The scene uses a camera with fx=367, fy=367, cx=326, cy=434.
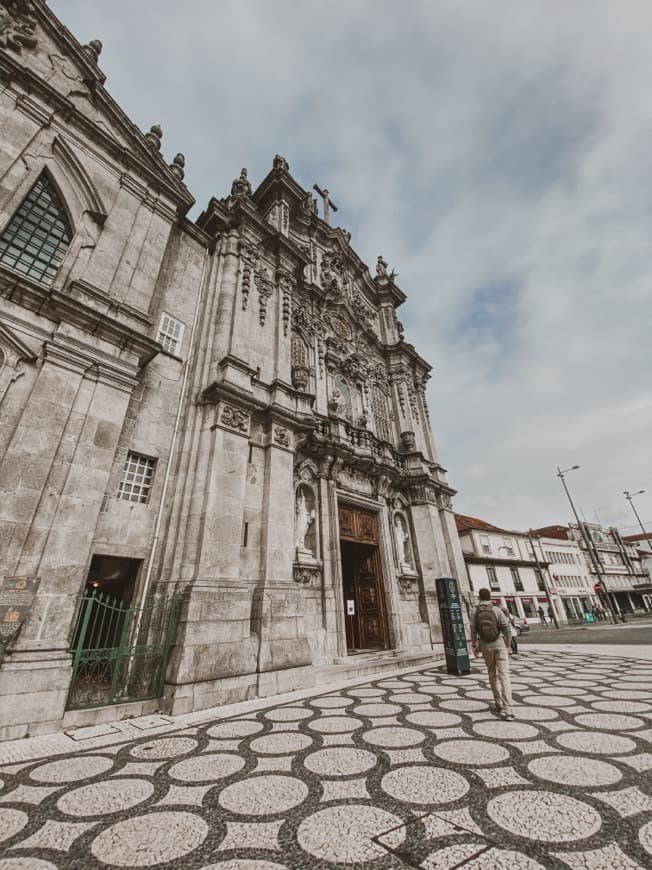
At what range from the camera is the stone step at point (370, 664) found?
965cm

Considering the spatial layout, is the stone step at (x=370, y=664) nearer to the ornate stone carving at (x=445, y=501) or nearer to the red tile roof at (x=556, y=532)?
the ornate stone carving at (x=445, y=501)

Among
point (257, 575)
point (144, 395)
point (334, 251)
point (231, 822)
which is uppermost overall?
point (334, 251)

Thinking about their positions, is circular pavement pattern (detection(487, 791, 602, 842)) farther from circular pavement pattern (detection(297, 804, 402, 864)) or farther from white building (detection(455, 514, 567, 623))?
white building (detection(455, 514, 567, 623))

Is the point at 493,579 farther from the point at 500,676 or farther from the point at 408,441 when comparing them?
the point at 500,676

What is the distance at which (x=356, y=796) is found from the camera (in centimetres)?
323

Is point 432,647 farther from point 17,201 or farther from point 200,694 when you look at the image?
point 17,201

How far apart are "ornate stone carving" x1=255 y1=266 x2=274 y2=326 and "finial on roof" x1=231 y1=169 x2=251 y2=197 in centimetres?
403

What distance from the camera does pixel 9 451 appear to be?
682cm

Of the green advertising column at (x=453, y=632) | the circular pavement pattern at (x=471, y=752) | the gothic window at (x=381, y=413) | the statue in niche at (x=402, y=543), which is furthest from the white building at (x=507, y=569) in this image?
the circular pavement pattern at (x=471, y=752)

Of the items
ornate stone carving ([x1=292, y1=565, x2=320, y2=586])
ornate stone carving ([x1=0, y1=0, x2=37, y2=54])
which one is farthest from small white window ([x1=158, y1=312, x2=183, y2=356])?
ornate stone carving ([x1=0, y1=0, x2=37, y2=54])

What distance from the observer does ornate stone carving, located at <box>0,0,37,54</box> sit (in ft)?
33.3

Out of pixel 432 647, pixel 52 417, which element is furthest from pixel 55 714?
pixel 432 647

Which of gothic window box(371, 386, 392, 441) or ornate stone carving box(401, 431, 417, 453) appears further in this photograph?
gothic window box(371, 386, 392, 441)

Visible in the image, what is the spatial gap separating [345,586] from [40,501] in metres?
12.1
